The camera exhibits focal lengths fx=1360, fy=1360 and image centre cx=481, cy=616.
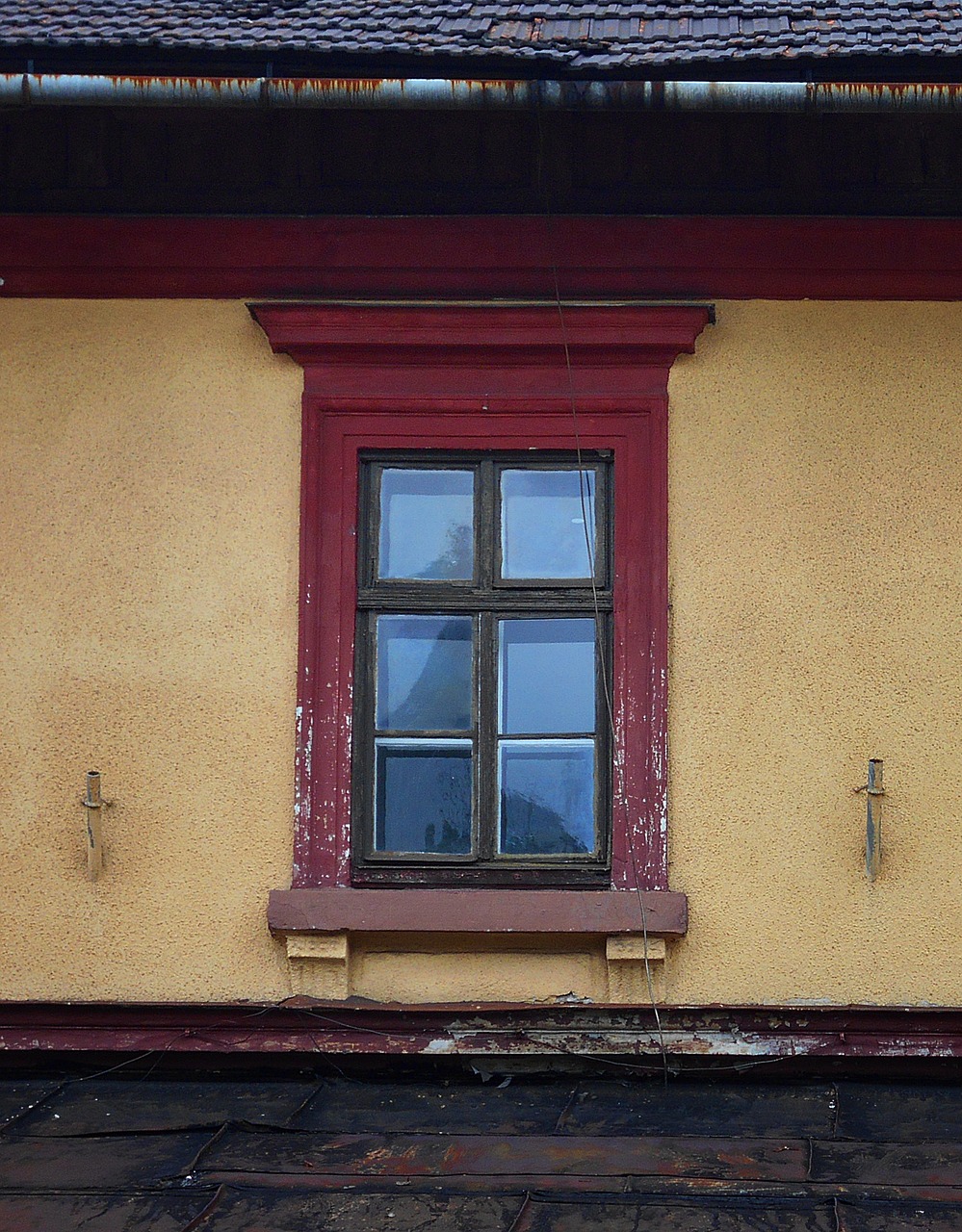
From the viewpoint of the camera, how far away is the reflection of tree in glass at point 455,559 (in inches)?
174

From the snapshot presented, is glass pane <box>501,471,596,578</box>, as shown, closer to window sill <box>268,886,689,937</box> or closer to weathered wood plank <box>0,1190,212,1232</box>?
window sill <box>268,886,689,937</box>

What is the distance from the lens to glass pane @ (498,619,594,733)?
14.4ft

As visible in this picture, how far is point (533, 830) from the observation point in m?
4.34

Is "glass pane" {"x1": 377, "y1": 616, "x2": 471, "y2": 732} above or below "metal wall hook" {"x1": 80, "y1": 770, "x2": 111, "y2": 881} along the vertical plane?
above

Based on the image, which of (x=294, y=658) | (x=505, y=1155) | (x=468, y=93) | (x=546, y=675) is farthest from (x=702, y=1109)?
(x=468, y=93)

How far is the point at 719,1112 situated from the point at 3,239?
3.52 meters

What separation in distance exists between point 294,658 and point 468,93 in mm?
1782

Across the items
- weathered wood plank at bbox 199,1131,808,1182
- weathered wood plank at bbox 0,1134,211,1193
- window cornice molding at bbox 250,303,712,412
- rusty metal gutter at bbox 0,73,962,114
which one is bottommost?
weathered wood plank at bbox 0,1134,211,1193

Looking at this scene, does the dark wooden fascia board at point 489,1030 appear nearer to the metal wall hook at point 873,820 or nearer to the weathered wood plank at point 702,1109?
the weathered wood plank at point 702,1109

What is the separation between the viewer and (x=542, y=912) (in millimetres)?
4152

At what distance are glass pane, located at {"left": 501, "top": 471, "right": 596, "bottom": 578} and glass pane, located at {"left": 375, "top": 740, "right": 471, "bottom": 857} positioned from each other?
619 mm

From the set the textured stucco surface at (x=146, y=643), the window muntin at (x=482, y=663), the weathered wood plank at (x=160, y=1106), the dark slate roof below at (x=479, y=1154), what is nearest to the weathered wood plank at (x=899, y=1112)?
the dark slate roof below at (x=479, y=1154)

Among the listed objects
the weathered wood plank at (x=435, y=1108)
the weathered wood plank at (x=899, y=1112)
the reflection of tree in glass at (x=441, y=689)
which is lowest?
the weathered wood plank at (x=435, y=1108)

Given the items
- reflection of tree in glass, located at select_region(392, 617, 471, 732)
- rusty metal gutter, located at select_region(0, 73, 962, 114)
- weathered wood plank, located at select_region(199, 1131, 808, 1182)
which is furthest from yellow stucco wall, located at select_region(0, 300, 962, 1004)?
rusty metal gutter, located at select_region(0, 73, 962, 114)
